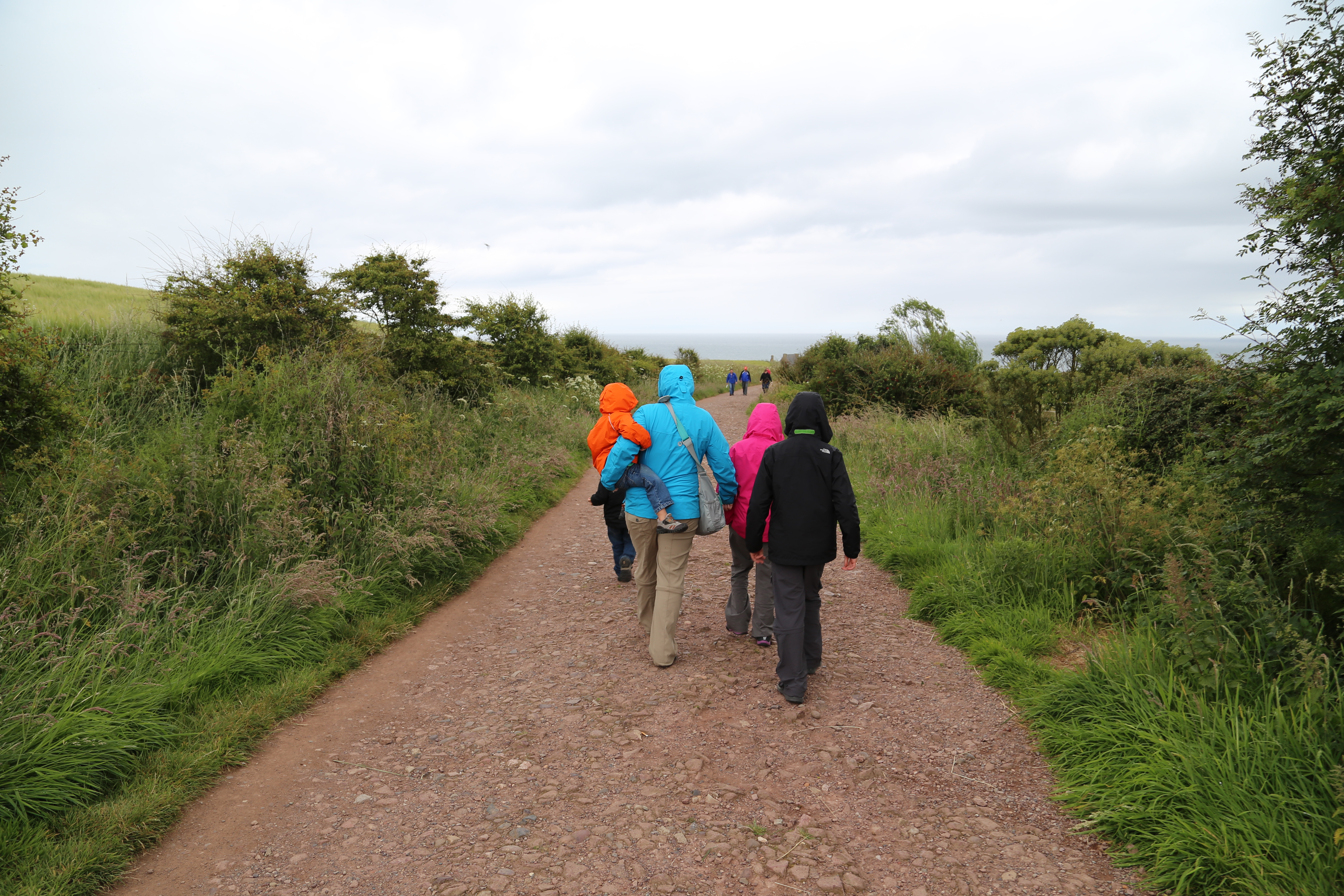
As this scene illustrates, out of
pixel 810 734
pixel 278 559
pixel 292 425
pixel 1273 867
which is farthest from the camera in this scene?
pixel 292 425

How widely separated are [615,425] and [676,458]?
0.54 meters

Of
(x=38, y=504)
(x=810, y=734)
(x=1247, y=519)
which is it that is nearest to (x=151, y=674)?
(x=38, y=504)

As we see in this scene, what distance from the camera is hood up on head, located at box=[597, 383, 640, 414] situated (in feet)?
17.3

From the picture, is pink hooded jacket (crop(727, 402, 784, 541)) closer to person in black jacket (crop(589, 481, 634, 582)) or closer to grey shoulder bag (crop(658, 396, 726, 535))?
grey shoulder bag (crop(658, 396, 726, 535))

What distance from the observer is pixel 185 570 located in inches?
207

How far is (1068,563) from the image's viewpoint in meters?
5.56

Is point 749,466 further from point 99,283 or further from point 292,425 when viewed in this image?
point 99,283

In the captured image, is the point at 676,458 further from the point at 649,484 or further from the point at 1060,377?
the point at 1060,377

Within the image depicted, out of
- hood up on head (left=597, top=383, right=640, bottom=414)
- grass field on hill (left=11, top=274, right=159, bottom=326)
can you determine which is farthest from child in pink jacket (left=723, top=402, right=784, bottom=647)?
grass field on hill (left=11, top=274, right=159, bottom=326)

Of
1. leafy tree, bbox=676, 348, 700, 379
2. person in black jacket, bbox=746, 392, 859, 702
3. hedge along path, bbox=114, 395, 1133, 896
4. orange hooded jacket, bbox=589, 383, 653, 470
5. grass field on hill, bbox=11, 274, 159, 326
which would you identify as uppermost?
leafy tree, bbox=676, 348, 700, 379

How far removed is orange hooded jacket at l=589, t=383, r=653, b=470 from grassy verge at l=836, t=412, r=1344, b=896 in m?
2.92

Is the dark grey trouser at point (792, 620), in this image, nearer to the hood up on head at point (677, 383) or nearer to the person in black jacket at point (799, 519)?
the person in black jacket at point (799, 519)

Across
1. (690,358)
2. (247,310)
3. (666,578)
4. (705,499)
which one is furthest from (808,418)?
(690,358)

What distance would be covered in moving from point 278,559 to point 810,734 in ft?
14.3
